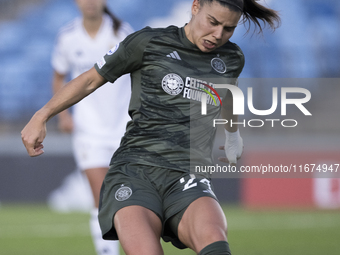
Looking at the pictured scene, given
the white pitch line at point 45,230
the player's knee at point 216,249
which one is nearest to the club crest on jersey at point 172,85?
the player's knee at point 216,249

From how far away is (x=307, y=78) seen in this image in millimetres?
13000

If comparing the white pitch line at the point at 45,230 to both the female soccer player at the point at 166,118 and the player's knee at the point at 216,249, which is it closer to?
the female soccer player at the point at 166,118

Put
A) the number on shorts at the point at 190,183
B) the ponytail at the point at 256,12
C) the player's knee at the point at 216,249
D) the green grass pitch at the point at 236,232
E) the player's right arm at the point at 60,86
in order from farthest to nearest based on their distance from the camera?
the green grass pitch at the point at 236,232 < the player's right arm at the point at 60,86 < the ponytail at the point at 256,12 < the number on shorts at the point at 190,183 < the player's knee at the point at 216,249

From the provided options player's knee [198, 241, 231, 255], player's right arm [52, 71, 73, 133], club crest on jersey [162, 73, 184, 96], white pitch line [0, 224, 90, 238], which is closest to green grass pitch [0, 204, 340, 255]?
white pitch line [0, 224, 90, 238]

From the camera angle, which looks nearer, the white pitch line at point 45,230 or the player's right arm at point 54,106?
the player's right arm at point 54,106

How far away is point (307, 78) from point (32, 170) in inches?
278

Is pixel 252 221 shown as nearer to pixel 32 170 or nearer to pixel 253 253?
pixel 253 253

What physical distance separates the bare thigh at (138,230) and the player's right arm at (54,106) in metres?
0.52

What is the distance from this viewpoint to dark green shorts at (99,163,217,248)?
8.21 ft

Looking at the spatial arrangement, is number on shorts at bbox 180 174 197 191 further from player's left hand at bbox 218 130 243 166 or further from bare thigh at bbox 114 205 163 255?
player's left hand at bbox 218 130 243 166

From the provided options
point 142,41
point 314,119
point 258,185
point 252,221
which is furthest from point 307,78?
point 142,41

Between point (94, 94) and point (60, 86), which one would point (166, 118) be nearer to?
point (94, 94)

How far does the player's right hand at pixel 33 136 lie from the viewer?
2.48 metres

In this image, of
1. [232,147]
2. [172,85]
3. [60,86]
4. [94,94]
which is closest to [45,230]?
[60,86]
